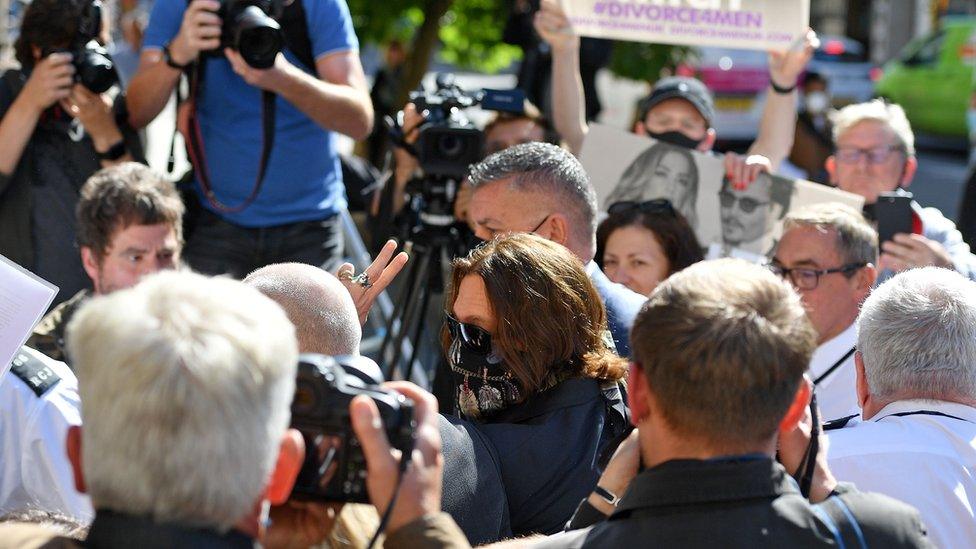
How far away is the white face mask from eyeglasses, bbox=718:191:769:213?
4440mm

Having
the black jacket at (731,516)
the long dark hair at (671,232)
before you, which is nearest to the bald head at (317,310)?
the black jacket at (731,516)

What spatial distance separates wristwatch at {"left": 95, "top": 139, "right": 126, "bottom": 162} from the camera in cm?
442

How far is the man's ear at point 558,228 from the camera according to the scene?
358 cm

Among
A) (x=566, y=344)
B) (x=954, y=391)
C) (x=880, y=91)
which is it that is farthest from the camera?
(x=880, y=91)

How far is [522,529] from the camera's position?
268 centimetres

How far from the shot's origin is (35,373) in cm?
263

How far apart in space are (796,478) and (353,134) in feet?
8.49

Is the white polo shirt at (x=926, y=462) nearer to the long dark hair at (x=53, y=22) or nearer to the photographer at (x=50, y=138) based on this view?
the photographer at (x=50, y=138)

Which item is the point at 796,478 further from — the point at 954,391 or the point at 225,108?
the point at 225,108

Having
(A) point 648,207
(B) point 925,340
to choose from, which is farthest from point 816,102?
(B) point 925,340

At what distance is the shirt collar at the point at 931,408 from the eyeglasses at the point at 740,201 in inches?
80.4

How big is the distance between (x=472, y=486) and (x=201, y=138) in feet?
7.49

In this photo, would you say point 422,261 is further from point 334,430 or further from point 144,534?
point 144,534

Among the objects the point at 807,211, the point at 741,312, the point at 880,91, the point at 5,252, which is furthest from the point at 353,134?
the point at 880,91
